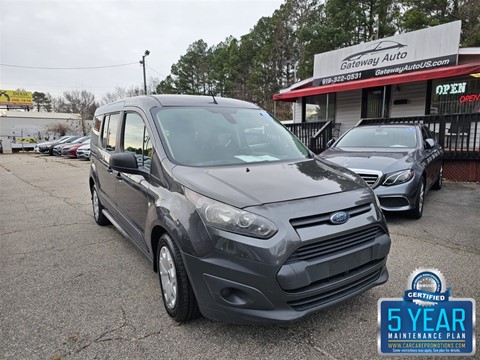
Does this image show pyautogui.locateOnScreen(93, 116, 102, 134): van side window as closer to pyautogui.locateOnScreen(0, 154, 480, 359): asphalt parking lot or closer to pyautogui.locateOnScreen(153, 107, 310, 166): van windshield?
pyautogui.locateOnScreen(0, 154, 480, 359): asphalt parking lot

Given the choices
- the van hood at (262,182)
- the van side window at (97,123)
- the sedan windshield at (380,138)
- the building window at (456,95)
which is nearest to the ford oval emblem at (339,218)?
the van hood at (262,182)

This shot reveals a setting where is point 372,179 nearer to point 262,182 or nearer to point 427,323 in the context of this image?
point 427,323

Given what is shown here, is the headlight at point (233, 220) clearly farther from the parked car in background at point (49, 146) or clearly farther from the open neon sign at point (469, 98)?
the parked car in background at point (49, 146)

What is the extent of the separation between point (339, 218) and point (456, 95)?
38.9 feet

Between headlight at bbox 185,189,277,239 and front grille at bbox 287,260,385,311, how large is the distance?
492 mm

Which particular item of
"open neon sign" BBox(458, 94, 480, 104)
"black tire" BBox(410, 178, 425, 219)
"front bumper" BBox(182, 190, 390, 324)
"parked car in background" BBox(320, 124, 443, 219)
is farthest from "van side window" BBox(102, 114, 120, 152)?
"open neon sign" BBox(458, 94, 480, 104)

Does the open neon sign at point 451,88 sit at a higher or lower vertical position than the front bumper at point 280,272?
higher

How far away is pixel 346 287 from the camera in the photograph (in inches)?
89.7

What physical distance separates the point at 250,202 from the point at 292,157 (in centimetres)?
123

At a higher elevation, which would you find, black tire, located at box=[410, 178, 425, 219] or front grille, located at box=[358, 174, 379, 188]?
front grille, located at box=[358, 174, 379, 188]

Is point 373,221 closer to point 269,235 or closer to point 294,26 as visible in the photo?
point 269,235

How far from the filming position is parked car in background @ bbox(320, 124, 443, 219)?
4.74 meters

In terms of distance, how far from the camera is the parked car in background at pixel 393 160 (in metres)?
4.74

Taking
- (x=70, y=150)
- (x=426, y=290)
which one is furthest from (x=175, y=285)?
(x=70, y=150)
